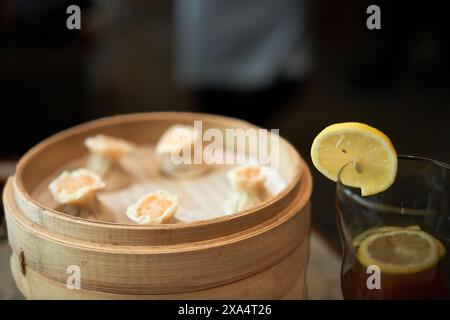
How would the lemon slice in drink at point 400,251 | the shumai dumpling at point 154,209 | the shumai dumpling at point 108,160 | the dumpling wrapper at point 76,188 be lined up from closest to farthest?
the lemon slice in drink at point 400,251
the shumai dumpling at point 154,209
the dumpling wrapper at point 76,188
the shumai dumpling at point 108,160

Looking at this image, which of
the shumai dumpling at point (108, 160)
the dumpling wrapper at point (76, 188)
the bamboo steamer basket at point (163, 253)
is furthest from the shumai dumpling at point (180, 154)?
the bamboo steamer basket at point (163, 253)

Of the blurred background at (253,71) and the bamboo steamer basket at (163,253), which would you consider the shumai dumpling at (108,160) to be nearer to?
the bamboo steamer basket at (163,253)

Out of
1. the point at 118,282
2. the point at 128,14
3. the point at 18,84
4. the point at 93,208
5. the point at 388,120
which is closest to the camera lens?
the point at 118,282

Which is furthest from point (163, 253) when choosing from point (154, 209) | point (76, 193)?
point (76, 193)

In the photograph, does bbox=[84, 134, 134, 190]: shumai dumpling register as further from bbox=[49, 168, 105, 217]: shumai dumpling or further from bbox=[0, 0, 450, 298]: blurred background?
bbox=[0, 0, 450, 298]: blurred background

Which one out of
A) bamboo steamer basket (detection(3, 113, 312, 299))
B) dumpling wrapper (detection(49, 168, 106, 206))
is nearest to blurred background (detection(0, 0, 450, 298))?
dumpling wrapper (detection(49, 168, 106, 206))

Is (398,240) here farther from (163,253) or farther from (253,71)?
(253,71)
